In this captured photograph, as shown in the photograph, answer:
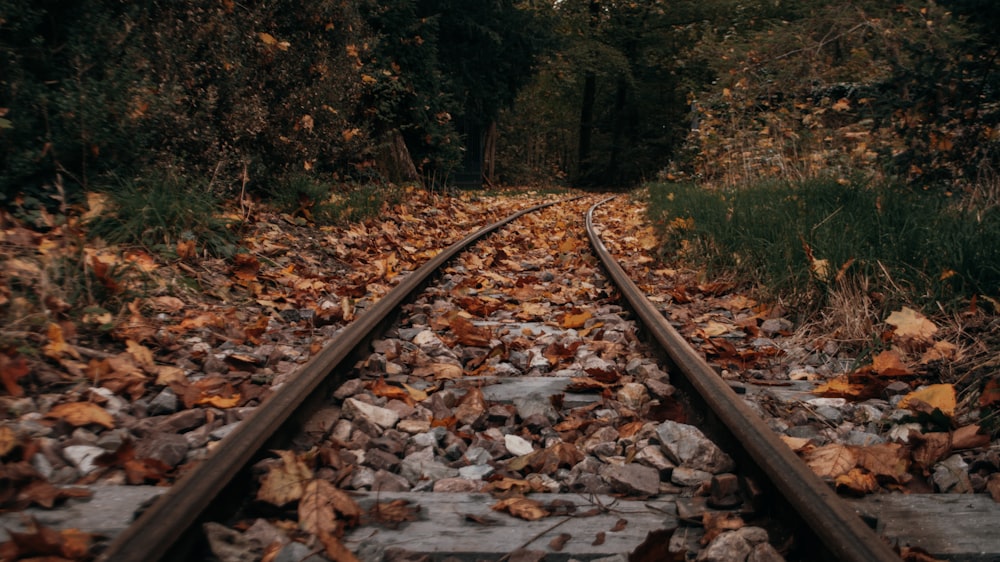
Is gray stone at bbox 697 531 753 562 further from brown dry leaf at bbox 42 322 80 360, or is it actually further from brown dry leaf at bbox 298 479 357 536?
brown dry leaf at bbox 42 322 80 360

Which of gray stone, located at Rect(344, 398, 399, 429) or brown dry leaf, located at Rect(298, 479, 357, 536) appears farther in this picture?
gray stone, located at Rect(344, 398, 399, 429)

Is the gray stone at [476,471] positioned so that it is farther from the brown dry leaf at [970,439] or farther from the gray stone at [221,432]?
the brown dry leaf at [970,439]

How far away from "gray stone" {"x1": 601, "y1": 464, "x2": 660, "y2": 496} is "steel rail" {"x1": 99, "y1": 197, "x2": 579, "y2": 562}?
1.04 metres

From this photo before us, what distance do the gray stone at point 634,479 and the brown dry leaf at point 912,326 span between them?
177 centimetres

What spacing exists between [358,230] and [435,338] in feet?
13.6

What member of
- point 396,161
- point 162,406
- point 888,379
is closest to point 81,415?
point 162,406

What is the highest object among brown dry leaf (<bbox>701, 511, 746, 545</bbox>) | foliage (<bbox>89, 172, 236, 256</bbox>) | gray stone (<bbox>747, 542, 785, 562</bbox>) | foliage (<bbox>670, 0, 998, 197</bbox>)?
foliage (<bbox>670, 0, 998, 197</bbox>)

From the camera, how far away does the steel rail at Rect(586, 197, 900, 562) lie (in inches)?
64.1

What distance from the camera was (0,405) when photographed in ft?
8.59

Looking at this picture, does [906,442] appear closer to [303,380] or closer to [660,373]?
[660,373]

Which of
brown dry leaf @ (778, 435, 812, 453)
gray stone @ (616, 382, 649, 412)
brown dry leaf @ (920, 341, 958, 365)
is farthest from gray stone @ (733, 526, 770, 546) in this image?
brown dry leaf @ (920, 341, 958, 365)

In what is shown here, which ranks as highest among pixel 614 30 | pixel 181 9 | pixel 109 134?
pixel 614 30

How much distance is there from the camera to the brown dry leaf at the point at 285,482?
6.57ft

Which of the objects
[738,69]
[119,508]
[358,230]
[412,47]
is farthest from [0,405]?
[412,47]
